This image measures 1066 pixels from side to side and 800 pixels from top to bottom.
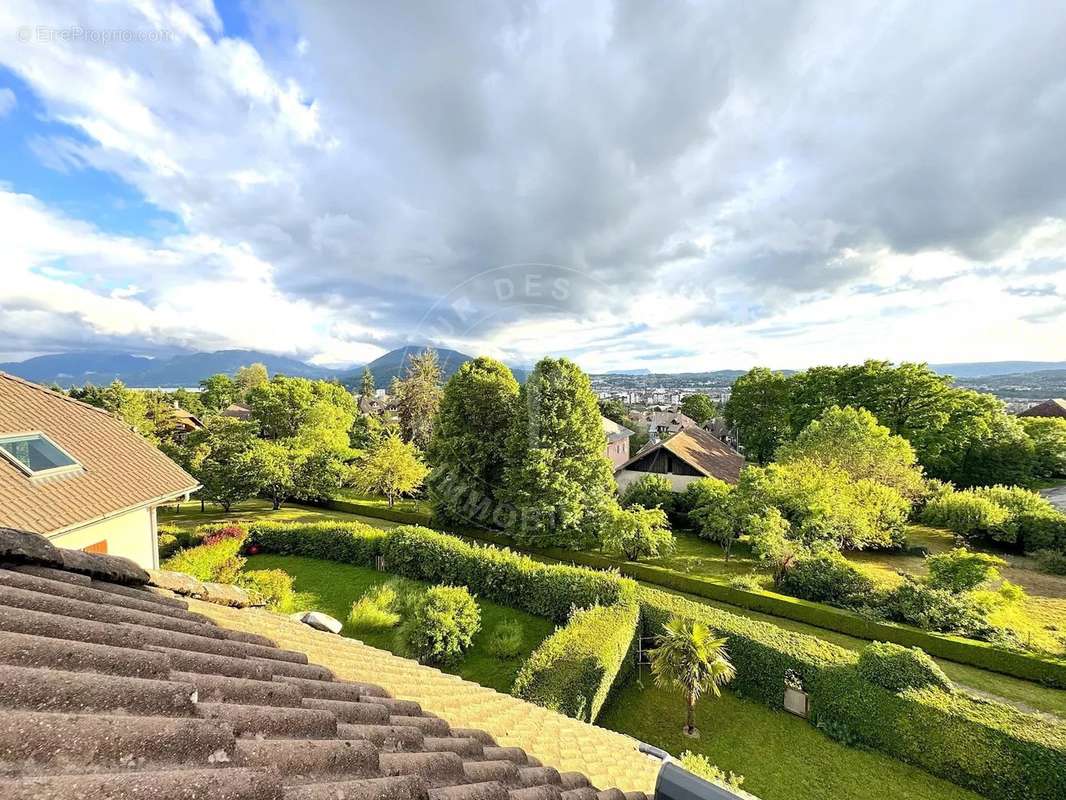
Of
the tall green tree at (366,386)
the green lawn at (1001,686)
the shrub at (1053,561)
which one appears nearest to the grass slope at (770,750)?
the green lawn at (1001,686)

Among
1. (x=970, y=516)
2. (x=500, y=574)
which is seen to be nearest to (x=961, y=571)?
(x=970, y=516)

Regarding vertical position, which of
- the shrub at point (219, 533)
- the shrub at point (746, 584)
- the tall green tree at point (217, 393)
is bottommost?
the shrub at point (746, 584)

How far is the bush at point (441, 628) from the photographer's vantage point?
42.5 ft

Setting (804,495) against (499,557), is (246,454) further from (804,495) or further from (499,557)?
(804,495)

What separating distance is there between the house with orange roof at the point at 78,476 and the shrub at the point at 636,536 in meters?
16.0

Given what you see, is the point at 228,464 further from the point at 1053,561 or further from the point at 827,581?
the point at 1053,561

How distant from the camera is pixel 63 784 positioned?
1.03 m

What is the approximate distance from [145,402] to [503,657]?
48.5 meters

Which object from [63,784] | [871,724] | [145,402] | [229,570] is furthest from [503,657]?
[145,402]

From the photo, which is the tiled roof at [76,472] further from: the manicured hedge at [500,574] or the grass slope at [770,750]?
the grass slope at [770,750]

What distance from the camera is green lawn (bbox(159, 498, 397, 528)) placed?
26.6m

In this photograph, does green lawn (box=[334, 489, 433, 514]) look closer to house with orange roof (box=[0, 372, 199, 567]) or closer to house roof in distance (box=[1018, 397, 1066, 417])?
house with orange roof (box=[0, 372, 199, 567])

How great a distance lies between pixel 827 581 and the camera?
15.9 metres

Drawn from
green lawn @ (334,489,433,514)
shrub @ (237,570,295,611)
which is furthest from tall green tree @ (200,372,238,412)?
shrub @ (237,570,295,611)
